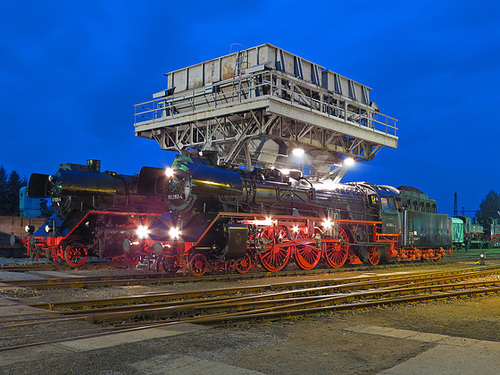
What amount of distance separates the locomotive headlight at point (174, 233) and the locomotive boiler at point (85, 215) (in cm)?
378

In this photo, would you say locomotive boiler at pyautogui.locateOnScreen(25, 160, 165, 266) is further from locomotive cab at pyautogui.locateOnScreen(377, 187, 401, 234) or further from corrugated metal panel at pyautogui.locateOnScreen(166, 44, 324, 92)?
corrugated metal panel at pyautogui.locateOnScreen(166, 44, 324, 92)

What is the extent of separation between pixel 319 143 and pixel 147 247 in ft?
54.4

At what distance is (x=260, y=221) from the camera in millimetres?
13875

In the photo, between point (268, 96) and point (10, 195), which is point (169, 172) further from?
point (10, 195)

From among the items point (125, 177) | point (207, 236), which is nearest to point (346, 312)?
point (207, 236)

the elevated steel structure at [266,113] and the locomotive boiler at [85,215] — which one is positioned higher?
the elevated steel structure at [266,113]

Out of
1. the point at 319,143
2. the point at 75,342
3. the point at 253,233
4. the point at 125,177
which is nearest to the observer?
the point at 75,342

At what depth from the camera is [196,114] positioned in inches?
1013

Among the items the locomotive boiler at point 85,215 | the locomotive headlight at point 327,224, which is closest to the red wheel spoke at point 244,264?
the locomotive headlight at point 327,224

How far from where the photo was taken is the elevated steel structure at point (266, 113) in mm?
23469

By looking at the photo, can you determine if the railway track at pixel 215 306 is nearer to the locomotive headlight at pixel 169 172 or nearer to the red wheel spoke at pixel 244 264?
the red wheel spoke at pixel 244 264

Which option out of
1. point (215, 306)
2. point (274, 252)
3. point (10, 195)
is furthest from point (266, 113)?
point (10, 195)

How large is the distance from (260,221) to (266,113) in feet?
32.1

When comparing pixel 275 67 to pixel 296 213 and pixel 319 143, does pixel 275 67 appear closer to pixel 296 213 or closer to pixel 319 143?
pixel 319 143
